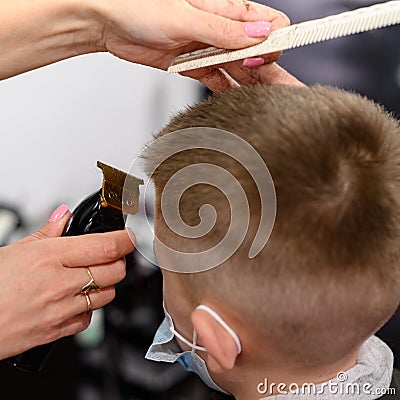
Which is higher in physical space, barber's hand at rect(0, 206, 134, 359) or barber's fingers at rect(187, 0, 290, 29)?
barber's fingers at rect(187, 0, 290, 29)

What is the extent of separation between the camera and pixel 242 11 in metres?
1.13

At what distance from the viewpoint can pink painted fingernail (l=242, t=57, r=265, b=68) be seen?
117 centimetres

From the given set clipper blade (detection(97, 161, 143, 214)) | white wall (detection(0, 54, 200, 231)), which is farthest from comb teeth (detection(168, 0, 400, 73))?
white wall (detection(0, 54, 200, 231))

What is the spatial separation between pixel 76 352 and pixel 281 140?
1256mm

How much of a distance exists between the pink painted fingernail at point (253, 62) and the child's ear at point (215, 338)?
51 centimetres

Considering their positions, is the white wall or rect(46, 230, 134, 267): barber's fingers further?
the white wall

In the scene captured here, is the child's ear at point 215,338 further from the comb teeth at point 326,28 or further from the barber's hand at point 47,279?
the comb teeth at point 326,28

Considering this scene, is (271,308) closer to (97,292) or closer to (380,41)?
(97,292)

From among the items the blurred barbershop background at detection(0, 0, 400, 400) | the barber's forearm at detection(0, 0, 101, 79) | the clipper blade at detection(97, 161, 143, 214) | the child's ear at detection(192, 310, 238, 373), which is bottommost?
the blurred barbershop background at detection(0, 0, 400, 400)

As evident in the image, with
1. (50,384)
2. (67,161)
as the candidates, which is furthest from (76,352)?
(67,161)

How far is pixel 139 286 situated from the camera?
185cm

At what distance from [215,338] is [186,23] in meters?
0.57

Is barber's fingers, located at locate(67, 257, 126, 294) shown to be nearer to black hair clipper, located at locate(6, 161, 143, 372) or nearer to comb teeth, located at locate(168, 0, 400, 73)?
black hair clipper, located at locate(6, 161, 143, 372)

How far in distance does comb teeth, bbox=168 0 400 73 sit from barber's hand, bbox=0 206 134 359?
424mm
